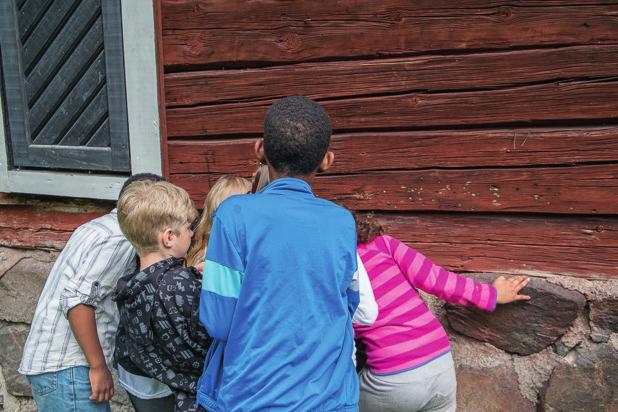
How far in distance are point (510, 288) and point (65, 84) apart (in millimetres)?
2194

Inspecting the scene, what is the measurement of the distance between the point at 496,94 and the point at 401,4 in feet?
1.61

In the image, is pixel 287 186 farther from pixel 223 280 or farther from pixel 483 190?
pixel 483 190

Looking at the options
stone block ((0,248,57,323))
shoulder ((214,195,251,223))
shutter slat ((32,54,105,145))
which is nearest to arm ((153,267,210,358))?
shoulder ((214,195,251,223))

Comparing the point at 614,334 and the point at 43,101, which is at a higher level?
the point at 43,101

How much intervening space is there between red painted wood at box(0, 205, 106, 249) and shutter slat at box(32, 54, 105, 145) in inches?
14.6

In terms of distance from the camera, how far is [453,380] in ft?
6.75

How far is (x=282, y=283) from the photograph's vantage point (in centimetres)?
146

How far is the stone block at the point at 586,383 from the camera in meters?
2.19

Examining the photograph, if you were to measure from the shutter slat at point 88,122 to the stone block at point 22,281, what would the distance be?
1.99ft

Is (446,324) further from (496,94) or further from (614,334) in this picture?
(496,94)

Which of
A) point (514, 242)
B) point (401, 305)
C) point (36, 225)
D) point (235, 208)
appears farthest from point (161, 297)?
point (36, 225)

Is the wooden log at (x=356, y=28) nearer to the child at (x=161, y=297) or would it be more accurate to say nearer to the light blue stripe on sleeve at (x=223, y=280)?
the child at (x=161, y=297)

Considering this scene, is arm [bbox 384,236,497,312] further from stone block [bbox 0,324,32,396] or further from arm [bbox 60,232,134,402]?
stone block [bbox 0,324,32,396]

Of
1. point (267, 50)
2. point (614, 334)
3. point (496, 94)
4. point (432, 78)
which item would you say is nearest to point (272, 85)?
point (267, 50)
